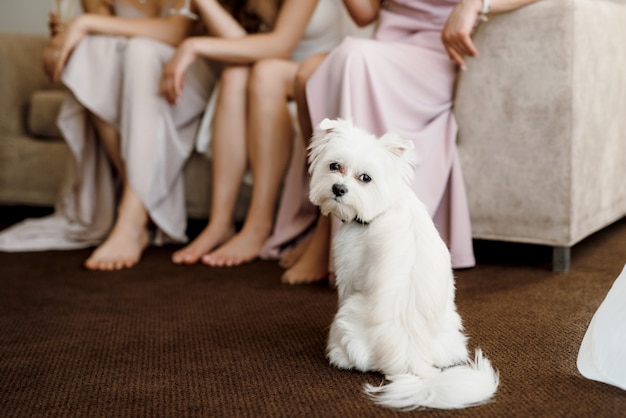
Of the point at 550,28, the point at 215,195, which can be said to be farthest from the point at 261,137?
the point at 550,28

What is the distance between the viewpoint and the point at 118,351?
1201mm

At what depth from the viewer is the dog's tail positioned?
0.90 metres

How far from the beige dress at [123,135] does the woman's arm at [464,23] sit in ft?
2.90

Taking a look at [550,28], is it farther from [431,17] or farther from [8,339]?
[8,339]

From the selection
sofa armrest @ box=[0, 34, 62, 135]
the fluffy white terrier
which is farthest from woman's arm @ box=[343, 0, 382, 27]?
sofa armrest @ box=[0, 34, 62, 135]

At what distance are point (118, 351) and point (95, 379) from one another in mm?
137

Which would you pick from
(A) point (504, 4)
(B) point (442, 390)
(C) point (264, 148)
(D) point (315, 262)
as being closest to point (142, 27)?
(C) point (264, 148)

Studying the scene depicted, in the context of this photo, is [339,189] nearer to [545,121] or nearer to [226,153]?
[545,121]

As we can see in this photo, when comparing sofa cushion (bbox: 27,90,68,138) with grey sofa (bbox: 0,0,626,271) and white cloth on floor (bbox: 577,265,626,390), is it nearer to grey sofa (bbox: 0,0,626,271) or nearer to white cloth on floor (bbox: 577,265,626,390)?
grey sofa (bbox: 0,0,626,271)

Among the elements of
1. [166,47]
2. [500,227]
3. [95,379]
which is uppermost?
[166,47]

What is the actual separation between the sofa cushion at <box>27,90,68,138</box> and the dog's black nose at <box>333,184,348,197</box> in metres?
→ 1.96

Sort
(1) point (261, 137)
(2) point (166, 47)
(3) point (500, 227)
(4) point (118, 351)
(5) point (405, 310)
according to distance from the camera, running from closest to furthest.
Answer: (5) point (405, 310) < (4) point (118, 351) < (3) point (500, 227) < (1) point (261, 137) < (2) point (166, 47)

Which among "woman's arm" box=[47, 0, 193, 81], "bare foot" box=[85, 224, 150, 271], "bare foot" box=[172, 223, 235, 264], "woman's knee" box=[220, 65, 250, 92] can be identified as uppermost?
"woman's arm" box=[47, 0, 193, 81]

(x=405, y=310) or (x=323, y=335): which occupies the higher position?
(x=405, y=310)
